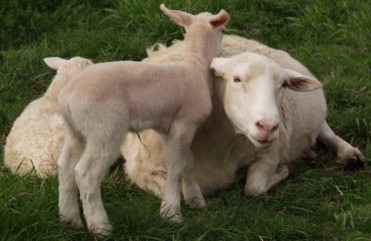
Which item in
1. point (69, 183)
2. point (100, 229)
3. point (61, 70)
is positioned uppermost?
point (69, 183)

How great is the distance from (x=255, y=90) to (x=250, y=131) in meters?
0.29

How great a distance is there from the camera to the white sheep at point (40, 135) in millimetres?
6785

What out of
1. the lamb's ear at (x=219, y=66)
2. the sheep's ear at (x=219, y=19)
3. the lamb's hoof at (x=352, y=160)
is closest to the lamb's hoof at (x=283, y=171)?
the lamb's hoof at (x=352, y=160)

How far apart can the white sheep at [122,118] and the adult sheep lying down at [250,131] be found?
0.25 meters

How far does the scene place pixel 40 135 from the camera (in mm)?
7051

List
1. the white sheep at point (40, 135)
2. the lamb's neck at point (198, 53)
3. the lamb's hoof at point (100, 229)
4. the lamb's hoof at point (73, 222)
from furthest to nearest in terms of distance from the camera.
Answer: the white sheep at point (40, 135) < the lamb's neck at point (198, 53) < the lamb's hoof at point (73, 222) < the lamb's hoof at point (100, 229)

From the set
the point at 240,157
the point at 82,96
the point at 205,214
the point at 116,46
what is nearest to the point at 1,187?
the point at 82,96

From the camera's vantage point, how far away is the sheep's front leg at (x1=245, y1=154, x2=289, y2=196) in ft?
21.4

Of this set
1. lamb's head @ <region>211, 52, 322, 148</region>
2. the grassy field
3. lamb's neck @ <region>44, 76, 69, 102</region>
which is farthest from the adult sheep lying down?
lamb's neck @ <region>44, 76, 69, 102</region>

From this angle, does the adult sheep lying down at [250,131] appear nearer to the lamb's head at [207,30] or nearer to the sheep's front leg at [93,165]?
the lamb's head at [207,30]

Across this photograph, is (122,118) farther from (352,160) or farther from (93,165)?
(352,160)

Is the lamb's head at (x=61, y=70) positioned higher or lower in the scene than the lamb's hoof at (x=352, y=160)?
higher

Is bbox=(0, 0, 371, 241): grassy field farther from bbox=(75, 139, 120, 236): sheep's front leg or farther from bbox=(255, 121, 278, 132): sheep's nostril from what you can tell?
bbox=(255, 121, 278, 132): sheep's nostril

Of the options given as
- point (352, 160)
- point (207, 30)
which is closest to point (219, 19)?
point (207, 30)
